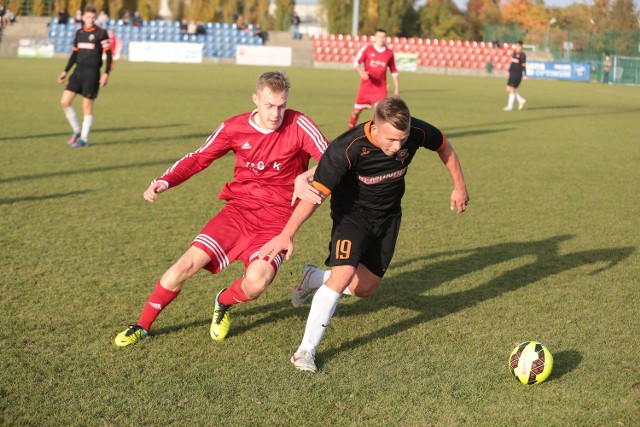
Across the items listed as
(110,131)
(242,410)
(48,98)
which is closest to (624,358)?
(242,410)

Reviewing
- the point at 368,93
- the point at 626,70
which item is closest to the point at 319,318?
the point at 368,93

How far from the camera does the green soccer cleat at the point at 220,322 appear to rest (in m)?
5.30

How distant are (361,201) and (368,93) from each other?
39.6 feet

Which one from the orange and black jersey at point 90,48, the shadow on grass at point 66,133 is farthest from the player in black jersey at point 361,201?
the shadow on grass at point 66,133

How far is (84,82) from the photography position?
539 inches

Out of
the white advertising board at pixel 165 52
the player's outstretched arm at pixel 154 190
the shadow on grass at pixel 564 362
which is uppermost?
the white advertising board at pixel 165 52

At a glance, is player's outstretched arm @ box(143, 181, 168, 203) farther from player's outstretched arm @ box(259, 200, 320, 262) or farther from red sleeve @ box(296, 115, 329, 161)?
red sleeve @ box(296, 115, 329, 161)

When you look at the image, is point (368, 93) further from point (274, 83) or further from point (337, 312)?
point (274, 83)

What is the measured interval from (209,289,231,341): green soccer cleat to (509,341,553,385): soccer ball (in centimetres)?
183

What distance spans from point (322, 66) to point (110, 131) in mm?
37405

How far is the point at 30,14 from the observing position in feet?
200

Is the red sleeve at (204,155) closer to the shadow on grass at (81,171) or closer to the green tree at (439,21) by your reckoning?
the shadow on grass at (81,171)

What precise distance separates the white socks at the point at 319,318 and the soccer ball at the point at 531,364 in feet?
3.62

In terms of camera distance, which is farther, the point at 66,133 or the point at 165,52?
the point at 165,52
